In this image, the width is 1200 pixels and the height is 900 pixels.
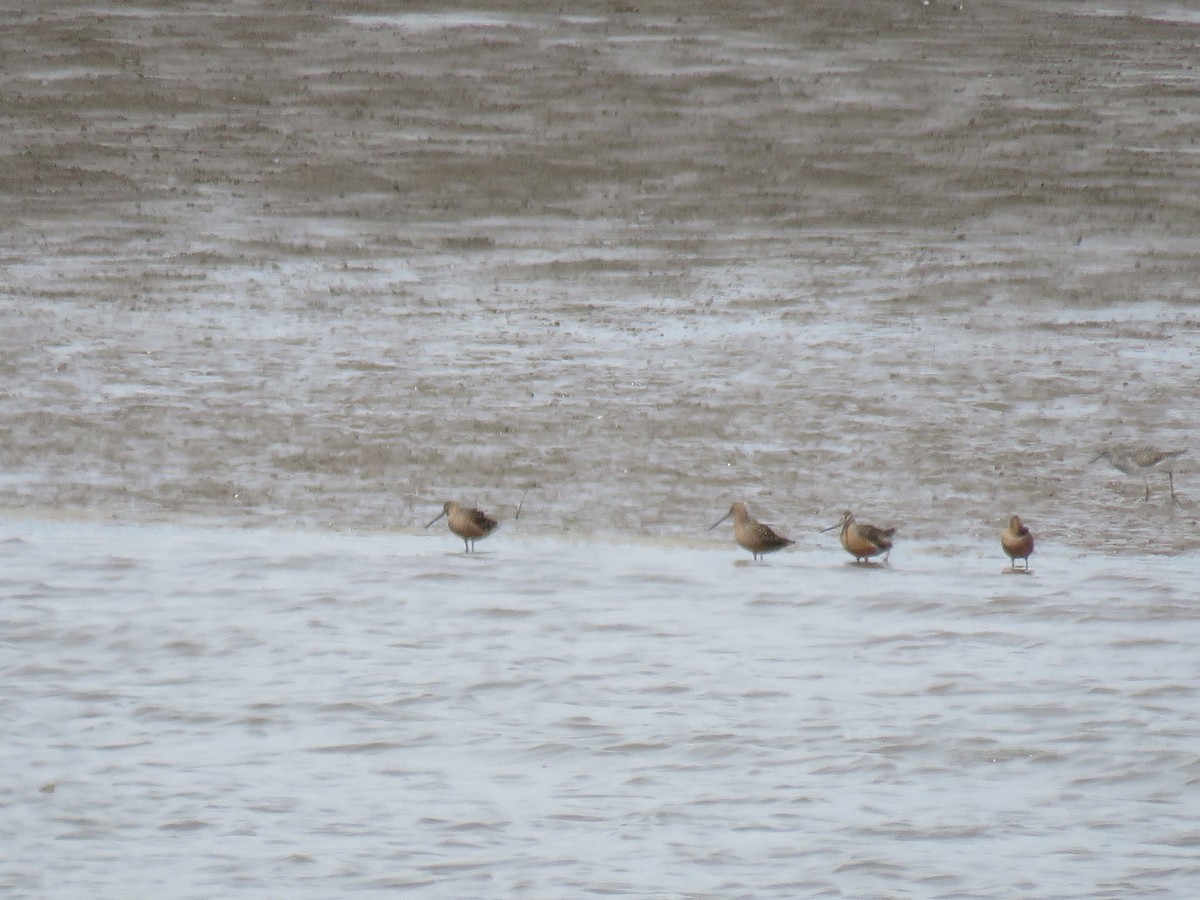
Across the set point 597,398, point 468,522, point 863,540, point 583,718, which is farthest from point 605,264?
point 583,718

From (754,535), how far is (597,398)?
2.35m

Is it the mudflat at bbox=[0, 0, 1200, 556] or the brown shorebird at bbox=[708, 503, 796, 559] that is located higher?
the mudflat at bbox=[0, 0, 1200, 556]

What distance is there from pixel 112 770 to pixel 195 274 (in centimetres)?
678

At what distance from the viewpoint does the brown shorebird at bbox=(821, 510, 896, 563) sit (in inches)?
322

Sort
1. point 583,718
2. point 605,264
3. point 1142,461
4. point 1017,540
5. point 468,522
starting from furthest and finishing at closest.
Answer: point 605,264, point 1142,461, point 468,522, point 1017,540, point 583,718

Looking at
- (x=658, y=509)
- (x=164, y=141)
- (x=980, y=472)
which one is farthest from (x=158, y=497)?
(x=164, y=141)

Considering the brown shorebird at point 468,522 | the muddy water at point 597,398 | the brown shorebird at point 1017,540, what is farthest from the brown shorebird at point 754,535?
the brown shorebird at point 468,522

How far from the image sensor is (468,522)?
8.41 metres

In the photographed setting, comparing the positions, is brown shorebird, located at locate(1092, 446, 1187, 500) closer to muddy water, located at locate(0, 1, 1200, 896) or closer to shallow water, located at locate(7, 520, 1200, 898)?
muddy water, located at locate(0, 1, 1200, 896)

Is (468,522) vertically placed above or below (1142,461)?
below

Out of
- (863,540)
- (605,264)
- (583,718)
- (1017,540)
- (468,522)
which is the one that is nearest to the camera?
(583,718)

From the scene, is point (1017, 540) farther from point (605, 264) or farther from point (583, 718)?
point (605, 264)

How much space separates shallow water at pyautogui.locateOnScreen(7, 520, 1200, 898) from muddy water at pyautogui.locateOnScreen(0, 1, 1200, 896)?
2cm

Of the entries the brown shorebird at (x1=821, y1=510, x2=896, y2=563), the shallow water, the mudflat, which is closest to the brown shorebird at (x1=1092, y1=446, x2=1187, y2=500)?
the mudflat
